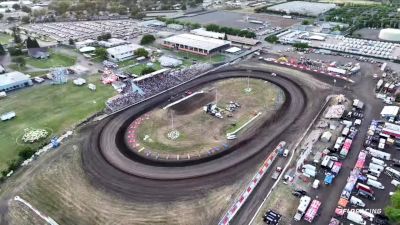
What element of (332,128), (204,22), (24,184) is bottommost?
(24,184)

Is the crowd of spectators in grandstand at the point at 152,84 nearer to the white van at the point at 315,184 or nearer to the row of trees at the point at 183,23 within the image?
the white van at the point at 315,184

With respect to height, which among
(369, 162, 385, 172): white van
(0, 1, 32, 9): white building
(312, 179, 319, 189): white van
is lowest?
(312, 179, 319, 189): white van

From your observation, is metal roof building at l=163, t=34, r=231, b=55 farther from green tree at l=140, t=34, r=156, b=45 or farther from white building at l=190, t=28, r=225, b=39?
green tree at l=140, t=34, r=156, b=45

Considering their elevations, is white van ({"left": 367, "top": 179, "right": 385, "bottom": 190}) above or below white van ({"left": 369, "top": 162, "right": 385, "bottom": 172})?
below

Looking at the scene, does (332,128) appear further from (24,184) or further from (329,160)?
(24,184)

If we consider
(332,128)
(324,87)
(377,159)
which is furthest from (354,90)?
(377,159)

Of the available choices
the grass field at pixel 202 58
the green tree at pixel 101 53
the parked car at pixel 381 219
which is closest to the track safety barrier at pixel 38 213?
the parked car at pixel 381 219

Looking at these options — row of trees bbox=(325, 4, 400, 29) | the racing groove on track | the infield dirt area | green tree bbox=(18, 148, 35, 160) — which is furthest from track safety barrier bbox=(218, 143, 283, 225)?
row of trees bbox=(325, 4, 400, 29)
